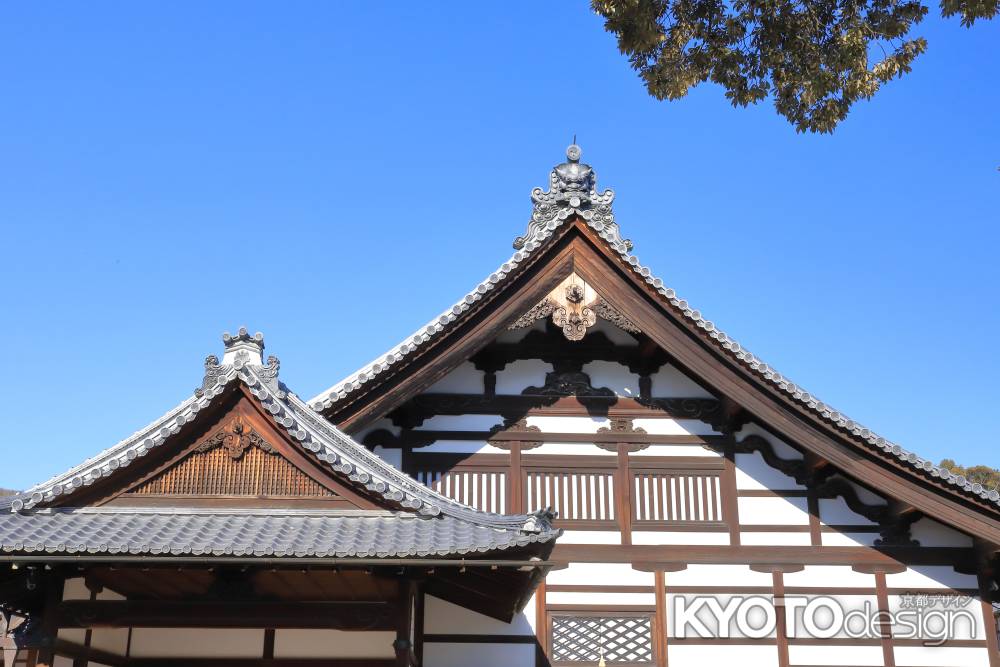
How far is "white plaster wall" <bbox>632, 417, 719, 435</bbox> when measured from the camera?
13.4m

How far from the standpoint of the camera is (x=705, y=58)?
375 inches

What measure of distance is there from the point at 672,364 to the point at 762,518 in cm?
237

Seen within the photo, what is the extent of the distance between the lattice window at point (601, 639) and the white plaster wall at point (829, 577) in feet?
6.47

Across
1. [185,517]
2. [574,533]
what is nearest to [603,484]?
[574,533]

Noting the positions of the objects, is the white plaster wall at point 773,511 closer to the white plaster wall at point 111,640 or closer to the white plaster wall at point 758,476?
the white plaster wall at point 758,476

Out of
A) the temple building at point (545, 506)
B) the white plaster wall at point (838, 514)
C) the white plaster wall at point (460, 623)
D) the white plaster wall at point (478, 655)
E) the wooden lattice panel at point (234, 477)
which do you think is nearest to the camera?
the temple building at point (545, 506)

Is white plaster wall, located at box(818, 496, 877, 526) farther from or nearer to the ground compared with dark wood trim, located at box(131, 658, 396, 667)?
farther from the ground

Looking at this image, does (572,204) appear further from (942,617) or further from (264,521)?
(942,617)

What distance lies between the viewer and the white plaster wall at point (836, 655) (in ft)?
39.8

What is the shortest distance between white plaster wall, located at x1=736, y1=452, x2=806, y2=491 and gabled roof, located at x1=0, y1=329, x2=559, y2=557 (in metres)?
4.63

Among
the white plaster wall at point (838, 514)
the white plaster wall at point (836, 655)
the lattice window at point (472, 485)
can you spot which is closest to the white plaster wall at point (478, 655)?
the lattice window at point (472, 485)

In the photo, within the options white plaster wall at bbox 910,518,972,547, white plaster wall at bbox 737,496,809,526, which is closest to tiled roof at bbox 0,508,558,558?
white plaster wall at bbox 737,496,809,526

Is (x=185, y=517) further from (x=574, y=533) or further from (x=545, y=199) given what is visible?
(x=545, y=199)

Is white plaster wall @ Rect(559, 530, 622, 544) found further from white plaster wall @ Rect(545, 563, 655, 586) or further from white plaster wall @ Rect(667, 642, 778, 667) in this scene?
white plaster wall @ Rect(667, 642, 778, 667)
